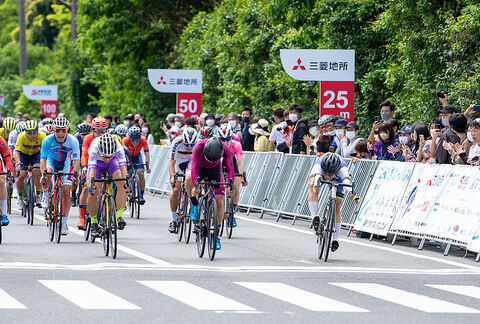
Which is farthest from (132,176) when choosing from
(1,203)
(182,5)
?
(182,5)

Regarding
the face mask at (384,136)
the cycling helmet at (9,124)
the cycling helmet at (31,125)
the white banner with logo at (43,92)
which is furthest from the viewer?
the white banner with logo at (43,92)

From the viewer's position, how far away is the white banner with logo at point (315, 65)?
2149 centimetres

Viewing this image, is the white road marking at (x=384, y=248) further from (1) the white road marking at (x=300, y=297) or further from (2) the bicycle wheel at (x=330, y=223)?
(1) the white road marking at (x=300, y=297)

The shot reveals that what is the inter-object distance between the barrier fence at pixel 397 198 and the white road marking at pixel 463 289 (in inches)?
110

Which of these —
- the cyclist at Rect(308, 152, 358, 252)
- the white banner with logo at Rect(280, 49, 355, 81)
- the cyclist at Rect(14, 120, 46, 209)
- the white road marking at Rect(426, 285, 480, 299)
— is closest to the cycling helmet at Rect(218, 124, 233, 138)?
the cyclist at Rect(308, 152, 358, 252)

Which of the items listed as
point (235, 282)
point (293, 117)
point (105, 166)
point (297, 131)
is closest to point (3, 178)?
point (105, 166)

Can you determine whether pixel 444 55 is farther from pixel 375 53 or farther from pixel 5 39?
pixel 5 39

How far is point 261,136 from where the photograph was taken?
2425cm

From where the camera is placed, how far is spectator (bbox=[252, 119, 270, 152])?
24203 mm

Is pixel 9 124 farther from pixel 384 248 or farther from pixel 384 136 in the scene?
pixel 384 248

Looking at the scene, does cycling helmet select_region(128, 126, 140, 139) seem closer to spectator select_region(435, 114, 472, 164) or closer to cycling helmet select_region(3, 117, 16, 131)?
cycling helmet select_region(3, 117, 16, 131)

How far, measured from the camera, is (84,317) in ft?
31.8

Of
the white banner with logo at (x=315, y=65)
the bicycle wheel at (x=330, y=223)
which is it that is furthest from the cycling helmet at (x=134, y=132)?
the bicycle wheel at (x=330, y=223)

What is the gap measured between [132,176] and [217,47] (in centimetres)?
1521
